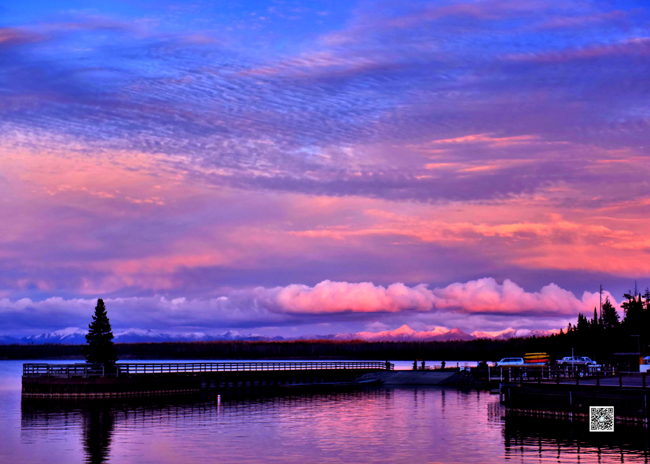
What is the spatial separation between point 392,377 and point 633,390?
6021cm

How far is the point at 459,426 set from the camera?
182 feet

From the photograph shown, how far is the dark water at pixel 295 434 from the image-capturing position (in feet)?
135

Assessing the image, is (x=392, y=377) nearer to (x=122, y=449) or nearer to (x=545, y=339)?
(x=122, y=449)

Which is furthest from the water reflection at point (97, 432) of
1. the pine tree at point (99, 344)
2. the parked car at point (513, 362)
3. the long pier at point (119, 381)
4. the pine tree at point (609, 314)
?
the pine tree at point (609, 314)

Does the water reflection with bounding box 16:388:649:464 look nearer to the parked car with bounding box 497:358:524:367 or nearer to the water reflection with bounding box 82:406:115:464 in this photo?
the water reflection with bounding box 82:406:115:464

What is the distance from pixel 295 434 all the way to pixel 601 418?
20.6 meters

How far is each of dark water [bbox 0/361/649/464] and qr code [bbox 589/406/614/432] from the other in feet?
1.73

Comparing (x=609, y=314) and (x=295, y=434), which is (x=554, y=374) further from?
(x=609, y=314)

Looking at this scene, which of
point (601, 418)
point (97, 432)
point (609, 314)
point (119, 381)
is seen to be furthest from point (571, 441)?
point (609, 314)

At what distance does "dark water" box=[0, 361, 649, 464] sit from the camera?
41.2 metres

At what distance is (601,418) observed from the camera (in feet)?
175

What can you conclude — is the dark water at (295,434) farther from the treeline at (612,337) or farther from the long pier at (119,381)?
the treeline at (612,337)

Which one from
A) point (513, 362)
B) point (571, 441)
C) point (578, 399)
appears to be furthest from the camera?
point (513, 362)

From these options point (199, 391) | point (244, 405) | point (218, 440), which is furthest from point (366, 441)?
point (199, 391)
